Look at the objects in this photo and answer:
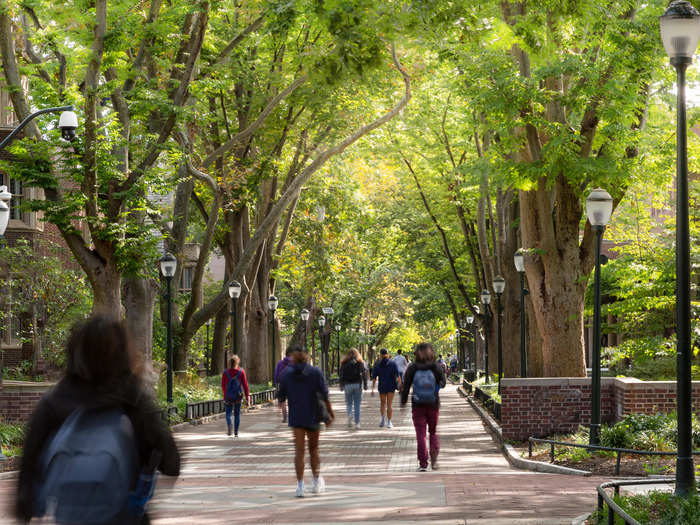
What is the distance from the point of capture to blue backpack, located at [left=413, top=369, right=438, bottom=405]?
47.0 feet

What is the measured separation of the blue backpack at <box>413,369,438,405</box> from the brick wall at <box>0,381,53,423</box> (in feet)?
29.2

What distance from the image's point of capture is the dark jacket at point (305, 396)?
463 inches

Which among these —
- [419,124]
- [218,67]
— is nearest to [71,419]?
[218,67]

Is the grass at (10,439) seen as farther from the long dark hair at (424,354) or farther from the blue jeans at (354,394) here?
the blue jeans at (354,394)

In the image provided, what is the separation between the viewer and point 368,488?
41.0 feet

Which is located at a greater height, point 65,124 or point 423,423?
point 65,124

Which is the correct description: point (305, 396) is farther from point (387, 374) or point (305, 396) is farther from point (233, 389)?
point (387, 374)

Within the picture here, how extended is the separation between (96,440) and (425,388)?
34.2 ft

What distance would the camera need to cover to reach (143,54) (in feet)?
68.7

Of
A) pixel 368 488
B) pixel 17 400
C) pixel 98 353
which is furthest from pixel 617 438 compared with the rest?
pixel 98 353

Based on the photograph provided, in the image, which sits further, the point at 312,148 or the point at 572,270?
the point at 312,148

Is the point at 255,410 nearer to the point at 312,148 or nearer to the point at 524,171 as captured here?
the point at 312,148

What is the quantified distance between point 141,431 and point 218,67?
62.8ft

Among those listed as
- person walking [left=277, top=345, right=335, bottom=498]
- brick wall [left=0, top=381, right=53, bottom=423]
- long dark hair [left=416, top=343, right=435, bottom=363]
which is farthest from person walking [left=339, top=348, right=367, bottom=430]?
person walking [left=277, top=345, right=335, bottom=498]
